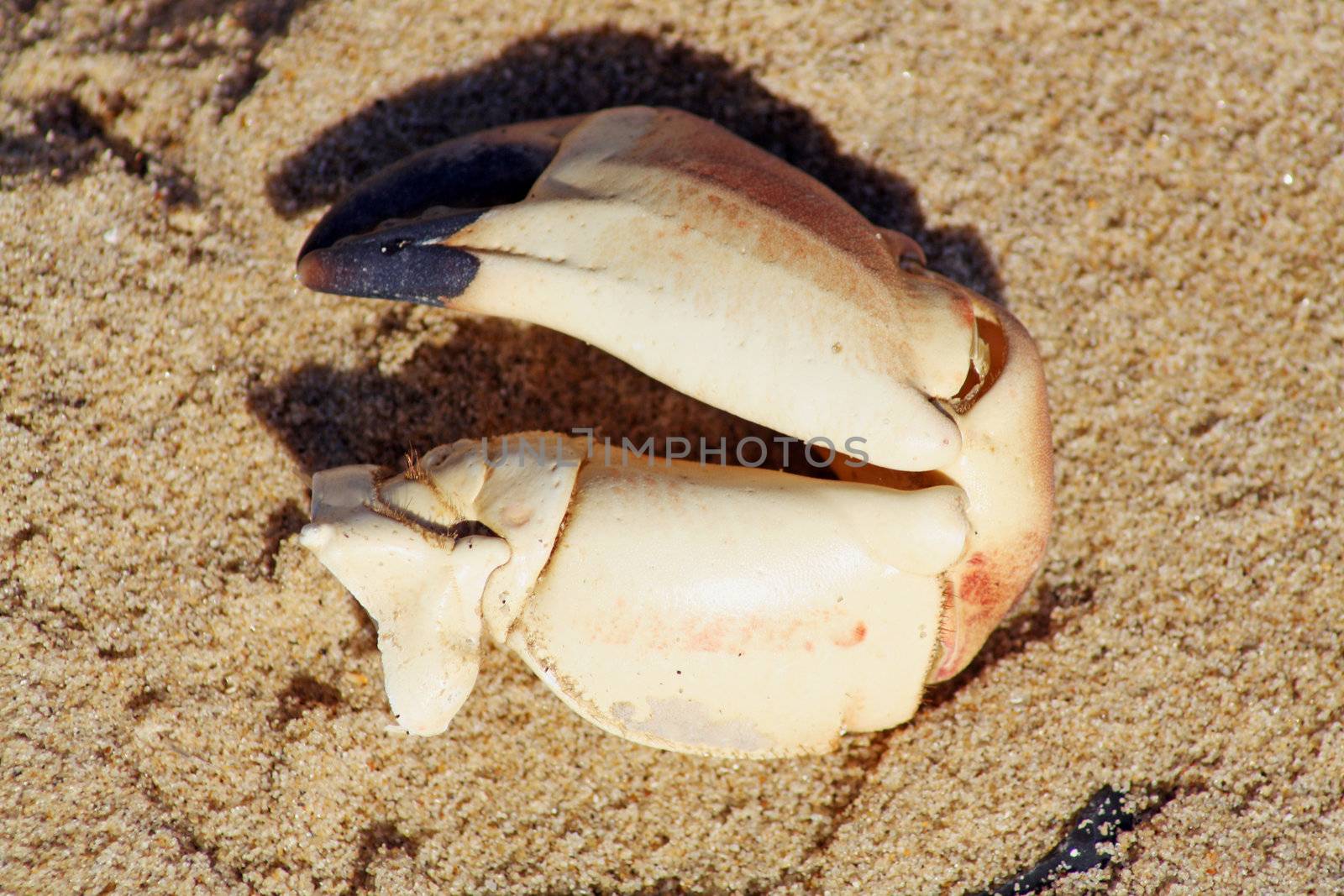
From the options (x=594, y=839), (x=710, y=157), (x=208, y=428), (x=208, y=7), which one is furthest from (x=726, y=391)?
(x=208, y=7)

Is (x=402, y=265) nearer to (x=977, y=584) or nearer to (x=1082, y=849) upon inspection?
(x=977, y=584)

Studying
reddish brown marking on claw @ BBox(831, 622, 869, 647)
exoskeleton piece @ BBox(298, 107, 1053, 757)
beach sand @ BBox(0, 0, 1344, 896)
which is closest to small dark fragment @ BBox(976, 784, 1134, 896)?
beach sand @ BBox(0, 0, 1344, 896)

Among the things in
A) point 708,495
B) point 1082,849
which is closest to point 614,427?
point 708,495

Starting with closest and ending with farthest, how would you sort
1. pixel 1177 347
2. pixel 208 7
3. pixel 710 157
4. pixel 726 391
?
pixel 726 391 → pixel 710 157 → pixel 1177 347 → pixel 208 7

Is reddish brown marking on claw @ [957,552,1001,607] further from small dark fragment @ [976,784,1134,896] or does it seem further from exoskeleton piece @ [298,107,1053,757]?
small dark fragment @ [976,784,1134,896]

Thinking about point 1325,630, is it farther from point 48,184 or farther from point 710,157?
point 48,184

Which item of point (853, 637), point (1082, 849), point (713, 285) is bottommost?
point (1082, 849)
